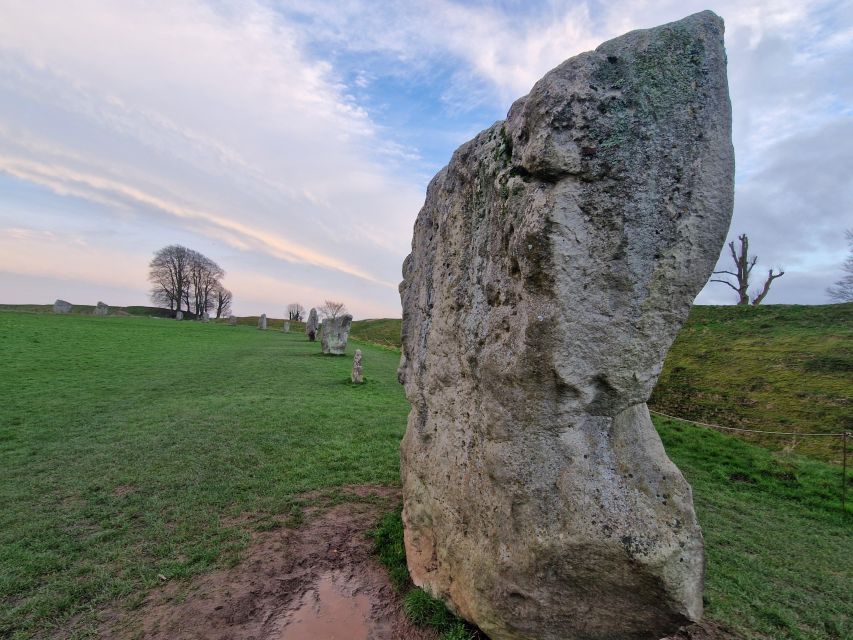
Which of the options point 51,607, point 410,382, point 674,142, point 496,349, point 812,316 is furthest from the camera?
point 812,316

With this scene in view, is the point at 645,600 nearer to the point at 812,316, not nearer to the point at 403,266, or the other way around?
the point at 403,266

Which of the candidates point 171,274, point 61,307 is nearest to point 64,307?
point 61,307

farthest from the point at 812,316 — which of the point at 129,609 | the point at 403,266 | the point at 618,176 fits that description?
the point at 129,609

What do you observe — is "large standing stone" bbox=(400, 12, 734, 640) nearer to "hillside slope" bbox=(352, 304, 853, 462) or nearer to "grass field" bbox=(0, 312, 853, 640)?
"grass field" bbox=(0, 312, 853, 640)

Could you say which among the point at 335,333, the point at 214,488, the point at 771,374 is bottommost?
the point at 214,488

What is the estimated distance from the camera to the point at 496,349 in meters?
3.71

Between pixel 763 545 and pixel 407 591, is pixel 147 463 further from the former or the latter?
pixel 763 545

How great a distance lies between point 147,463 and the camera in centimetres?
828

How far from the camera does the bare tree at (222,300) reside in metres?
78.7

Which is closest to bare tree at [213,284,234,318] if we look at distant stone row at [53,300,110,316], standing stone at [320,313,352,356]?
distant stone row at [53,300,110,316]

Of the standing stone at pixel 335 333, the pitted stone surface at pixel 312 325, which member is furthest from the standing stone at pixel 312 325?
the standing stone at pixel 335 333

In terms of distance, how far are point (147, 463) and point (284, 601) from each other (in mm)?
5134

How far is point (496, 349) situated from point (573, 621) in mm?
2080

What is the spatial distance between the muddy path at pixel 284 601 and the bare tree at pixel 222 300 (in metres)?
79.5
